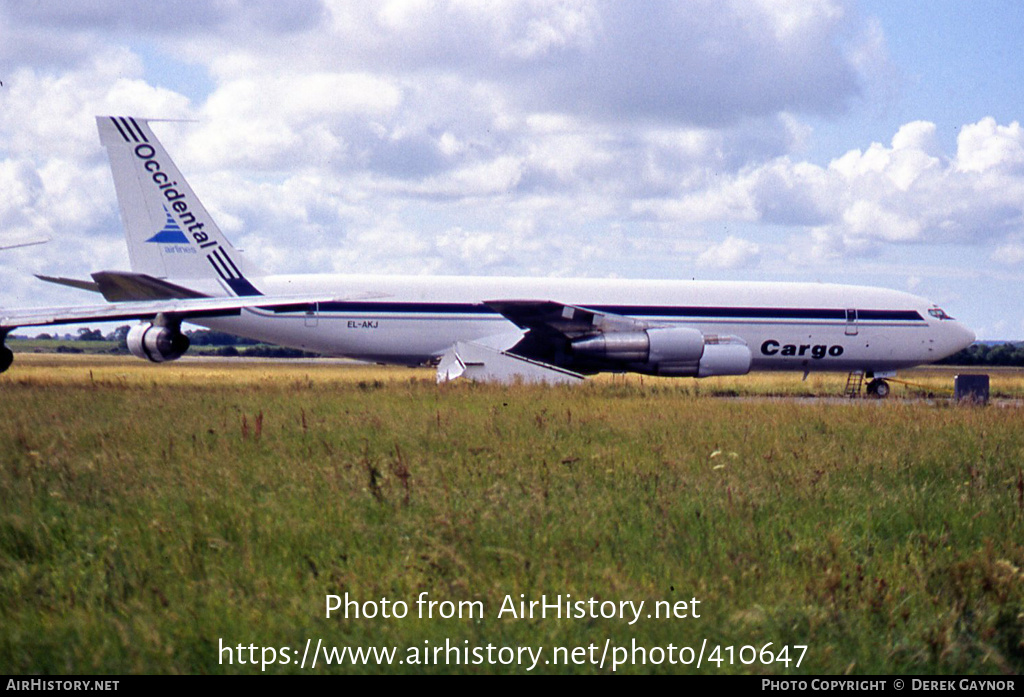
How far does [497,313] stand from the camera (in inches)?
1031

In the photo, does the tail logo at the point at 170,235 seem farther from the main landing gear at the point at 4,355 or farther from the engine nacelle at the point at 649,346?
the engine nacelle at the point at 649,346

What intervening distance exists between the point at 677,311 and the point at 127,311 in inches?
578

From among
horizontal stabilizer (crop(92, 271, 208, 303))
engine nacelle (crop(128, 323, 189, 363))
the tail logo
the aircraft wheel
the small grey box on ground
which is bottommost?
the aircraft wheel

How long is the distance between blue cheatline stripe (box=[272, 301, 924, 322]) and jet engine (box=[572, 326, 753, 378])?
5.94 ft

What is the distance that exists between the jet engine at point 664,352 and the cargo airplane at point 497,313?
0.03 metres

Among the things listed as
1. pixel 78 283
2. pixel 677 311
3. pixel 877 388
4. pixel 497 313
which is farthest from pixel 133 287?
pixel 877 388

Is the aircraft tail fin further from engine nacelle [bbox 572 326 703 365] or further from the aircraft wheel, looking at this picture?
the aircraft wheel

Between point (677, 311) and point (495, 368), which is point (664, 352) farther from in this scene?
point (495, 368)

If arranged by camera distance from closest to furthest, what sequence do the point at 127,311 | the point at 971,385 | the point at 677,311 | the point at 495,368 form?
the point at 127,311 < the point at 971,385 < the point at 495,368 < the point at 677,311

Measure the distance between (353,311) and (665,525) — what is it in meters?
19.9

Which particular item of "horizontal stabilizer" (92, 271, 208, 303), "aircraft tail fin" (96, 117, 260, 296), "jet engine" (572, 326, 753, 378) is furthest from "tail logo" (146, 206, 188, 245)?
"jet engine" (572, 326, 753, 378)

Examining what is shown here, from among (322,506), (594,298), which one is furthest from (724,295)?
(322,506)

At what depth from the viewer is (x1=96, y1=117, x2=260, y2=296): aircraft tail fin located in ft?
79.5

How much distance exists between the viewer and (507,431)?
1148 cm
